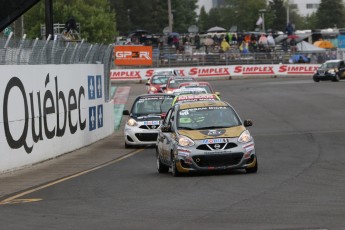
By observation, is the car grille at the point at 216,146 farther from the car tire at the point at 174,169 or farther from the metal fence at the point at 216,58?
the metal fence at the point at 216,58

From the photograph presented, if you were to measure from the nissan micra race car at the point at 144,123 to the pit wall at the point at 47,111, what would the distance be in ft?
4.76

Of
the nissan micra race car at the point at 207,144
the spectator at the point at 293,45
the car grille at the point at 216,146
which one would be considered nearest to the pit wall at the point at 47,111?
the nissan micra race car at the point at 207,144

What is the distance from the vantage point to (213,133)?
17.4m

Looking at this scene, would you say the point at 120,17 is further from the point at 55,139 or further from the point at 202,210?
the point at 202,210

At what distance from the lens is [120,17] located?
12781cm

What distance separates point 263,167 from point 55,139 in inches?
278

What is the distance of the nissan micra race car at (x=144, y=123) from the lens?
2616 cm

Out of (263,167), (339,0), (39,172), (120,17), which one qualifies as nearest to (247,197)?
(263,167)

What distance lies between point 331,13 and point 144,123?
400 feet

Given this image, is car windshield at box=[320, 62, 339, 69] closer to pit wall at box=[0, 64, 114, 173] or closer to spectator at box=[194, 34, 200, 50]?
spectator at box=[194, 34, 200, 50]

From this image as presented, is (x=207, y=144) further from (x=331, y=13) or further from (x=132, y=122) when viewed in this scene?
(x=331, y=13)

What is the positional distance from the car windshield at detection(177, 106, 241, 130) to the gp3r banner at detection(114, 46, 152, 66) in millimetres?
57817

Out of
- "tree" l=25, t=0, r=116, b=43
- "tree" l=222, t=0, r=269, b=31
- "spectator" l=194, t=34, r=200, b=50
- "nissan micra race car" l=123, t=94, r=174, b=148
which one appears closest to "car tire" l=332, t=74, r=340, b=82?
"tree" l=25, t=0, r=116, b=43

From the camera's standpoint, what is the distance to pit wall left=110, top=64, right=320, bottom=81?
3024 inches
